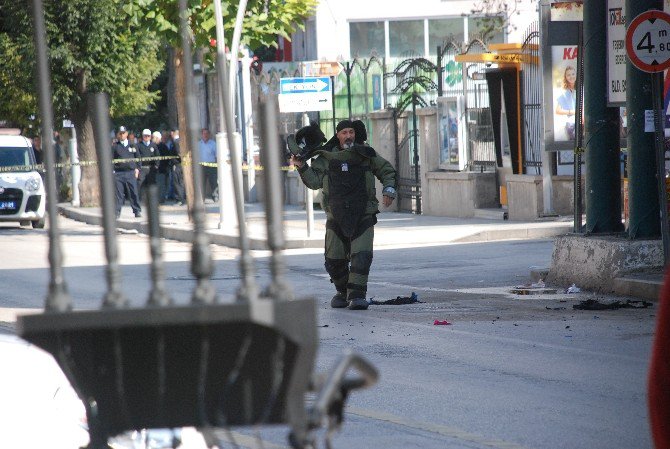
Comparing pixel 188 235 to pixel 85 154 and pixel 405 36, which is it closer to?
pixel 85 154

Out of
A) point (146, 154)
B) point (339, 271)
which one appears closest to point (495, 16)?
point (146, 154)

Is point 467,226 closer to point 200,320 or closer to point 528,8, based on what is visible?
point 528,8

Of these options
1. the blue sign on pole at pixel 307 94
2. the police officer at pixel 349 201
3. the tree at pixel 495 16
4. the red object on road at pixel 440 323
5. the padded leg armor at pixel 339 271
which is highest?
the tree at pixel 495 16

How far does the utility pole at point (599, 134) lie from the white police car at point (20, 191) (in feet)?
49.5

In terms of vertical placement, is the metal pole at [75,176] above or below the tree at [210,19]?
below

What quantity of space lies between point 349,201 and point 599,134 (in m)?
2.78

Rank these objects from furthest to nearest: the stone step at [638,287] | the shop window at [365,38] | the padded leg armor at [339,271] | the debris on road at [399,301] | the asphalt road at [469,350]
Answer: the shop window at [365,38] → the debris on road at [399,301] → the padded leg armor at [339,271] → the stone step at [638,287] → the asphalt road at [469,350]

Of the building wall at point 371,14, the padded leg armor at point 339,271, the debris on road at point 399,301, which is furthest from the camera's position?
the building wall at point 371,14

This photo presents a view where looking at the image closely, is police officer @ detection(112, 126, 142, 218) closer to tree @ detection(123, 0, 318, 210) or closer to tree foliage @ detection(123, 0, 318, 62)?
tree @ detection(123, 0, 318, 210)

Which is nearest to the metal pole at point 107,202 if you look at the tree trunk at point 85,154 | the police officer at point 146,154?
the police officer at point 146,154

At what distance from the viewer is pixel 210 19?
23.8 meters

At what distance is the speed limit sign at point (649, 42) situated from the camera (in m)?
12.7

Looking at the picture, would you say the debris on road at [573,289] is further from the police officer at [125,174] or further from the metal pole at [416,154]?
the police officer at [125,174]

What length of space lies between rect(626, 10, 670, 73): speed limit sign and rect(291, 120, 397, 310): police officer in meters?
2.49
